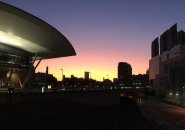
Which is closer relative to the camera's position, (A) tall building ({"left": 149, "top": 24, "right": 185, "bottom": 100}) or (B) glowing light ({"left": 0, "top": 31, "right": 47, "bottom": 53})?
(B) glowing light ({"left": 0, "top": 31, "right": 47, "bottom": 53})

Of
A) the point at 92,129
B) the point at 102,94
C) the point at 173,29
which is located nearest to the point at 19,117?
the point at 92,129

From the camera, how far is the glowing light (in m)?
52.5

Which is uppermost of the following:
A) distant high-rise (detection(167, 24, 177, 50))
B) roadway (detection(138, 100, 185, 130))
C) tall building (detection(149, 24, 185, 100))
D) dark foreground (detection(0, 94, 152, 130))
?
distant high-rise (detection(167, 24, 177, 50))

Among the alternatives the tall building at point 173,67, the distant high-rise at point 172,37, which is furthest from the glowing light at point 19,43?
the distant high-rise at point 172,37

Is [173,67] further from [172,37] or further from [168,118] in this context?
[168,118]

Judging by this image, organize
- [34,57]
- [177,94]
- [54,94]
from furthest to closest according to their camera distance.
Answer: [177,94], [34,57], [54,94]

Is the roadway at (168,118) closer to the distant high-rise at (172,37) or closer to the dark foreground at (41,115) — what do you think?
the dark foreground at (41,115)

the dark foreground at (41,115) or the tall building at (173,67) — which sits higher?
the tall building at (173,67)

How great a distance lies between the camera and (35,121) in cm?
3234

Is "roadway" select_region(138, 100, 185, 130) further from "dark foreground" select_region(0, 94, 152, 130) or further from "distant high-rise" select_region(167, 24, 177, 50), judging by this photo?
"distant high-rise" select_region(167, 24, 177, 50)

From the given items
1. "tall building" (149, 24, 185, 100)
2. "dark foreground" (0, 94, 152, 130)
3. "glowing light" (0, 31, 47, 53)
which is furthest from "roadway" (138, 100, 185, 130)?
"tall building" (149, 24, 185, 100)

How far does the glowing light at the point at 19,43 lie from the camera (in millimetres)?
52450

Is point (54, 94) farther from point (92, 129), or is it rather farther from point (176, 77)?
point (176, 77)

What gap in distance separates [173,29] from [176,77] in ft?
183
